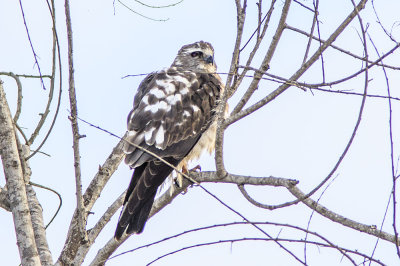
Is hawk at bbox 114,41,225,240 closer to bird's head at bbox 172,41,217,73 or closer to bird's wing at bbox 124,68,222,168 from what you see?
bird's wing at bbox 124,68,222,168

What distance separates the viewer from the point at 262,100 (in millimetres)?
3688

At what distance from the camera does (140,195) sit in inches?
181

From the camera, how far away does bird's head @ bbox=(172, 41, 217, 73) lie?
707 centimetres

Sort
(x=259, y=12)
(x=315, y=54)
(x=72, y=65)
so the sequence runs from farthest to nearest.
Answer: (x=259, y=12)
(x=315, y=54)
(x=72, y=65)

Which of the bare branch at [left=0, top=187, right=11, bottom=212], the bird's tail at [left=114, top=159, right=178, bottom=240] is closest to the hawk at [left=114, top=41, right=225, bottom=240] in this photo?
the bird's tail at [left=114, top=159, right=178, bottom=240]

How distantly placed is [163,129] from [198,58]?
7.34 ft

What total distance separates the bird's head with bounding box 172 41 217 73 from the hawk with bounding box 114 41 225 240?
36.5 inches

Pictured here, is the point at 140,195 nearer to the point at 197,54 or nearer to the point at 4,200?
the point at 4,200

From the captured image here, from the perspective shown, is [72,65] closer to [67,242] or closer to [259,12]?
[259,12]

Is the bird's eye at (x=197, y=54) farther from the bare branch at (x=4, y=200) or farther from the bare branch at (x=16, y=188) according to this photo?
the bare branch at (x=16, y=188)

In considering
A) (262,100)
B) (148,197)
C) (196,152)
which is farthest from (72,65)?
(196,152)

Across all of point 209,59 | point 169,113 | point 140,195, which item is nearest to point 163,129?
point 169,113

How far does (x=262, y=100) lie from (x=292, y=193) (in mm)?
591

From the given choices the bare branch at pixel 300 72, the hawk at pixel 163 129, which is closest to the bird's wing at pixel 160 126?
the hawk at pixel 163 129
